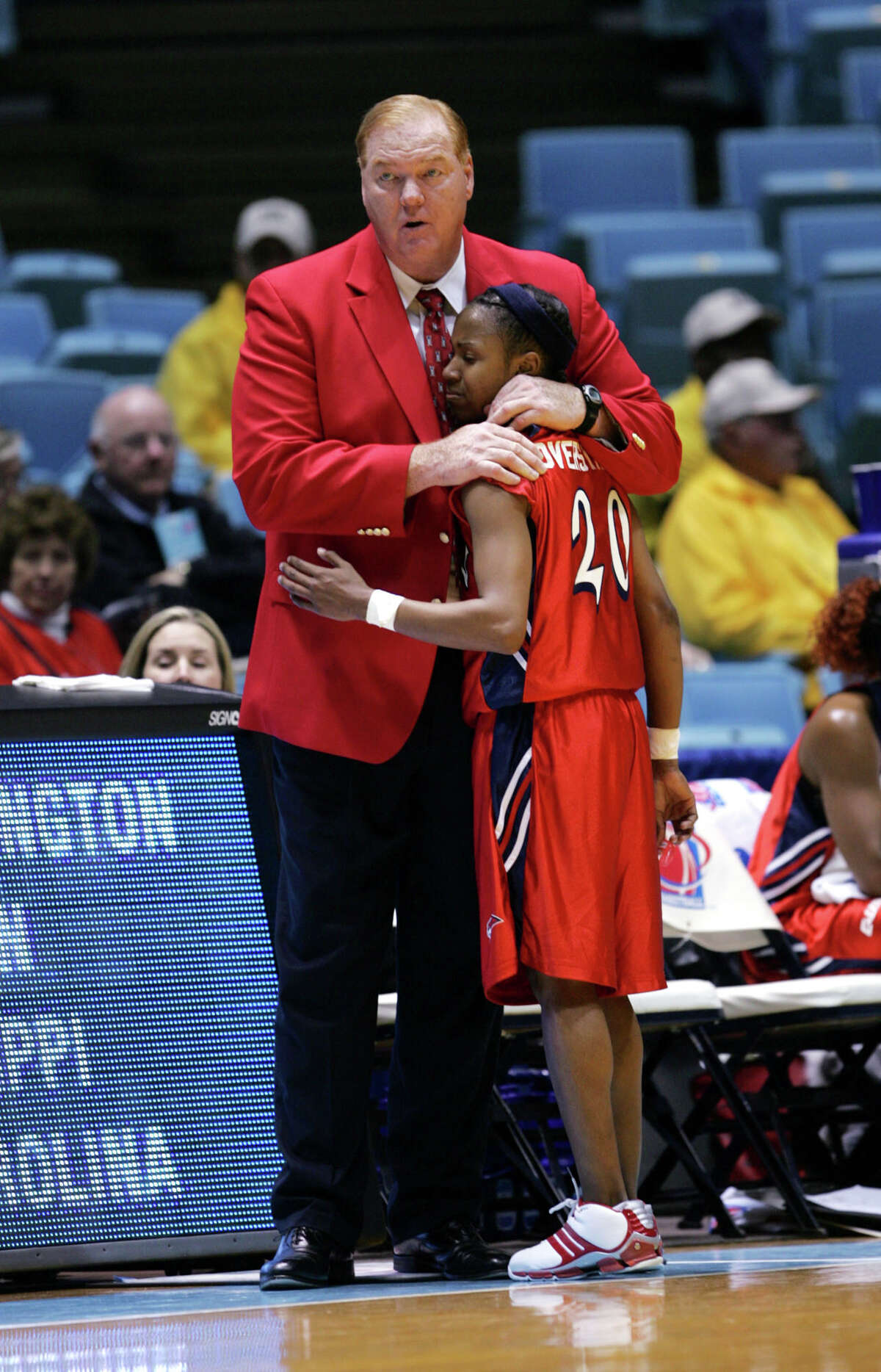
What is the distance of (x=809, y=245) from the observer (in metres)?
8.53

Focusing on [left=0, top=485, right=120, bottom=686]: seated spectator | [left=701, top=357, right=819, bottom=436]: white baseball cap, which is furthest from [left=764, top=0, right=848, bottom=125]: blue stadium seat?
[left=0, top=485, right=120, bottom=686]: seated spectator

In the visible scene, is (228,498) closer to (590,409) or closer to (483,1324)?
(590,409)

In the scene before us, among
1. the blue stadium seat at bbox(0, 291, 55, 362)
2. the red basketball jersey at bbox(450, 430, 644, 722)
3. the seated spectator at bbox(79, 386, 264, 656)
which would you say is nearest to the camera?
the red basketball jersey at bbox(450, 430, 644, 722)

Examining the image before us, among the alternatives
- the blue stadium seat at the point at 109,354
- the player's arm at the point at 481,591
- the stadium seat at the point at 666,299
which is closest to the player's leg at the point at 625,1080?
the player's arm at the point at 481,591

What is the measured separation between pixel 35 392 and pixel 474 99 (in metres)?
4.90

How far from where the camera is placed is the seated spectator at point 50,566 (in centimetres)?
525

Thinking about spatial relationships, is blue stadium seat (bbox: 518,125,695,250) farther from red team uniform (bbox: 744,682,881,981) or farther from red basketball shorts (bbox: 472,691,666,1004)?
red basketball shorts (bbox: 472,691,666,1004)

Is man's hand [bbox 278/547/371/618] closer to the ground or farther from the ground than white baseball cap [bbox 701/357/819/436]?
closer to the ground

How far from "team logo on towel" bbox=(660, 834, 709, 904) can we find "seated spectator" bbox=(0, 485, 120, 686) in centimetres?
174

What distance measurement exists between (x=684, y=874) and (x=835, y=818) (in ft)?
1.06

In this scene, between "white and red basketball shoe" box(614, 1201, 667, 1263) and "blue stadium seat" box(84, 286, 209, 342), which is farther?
"blue stadium seat" box(84, 286, 209, 342)

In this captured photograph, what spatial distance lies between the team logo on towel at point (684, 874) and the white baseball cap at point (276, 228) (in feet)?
13.2

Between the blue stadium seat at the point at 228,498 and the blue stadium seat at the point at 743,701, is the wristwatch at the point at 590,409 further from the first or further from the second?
the blue stadium seat at the point at 228,498

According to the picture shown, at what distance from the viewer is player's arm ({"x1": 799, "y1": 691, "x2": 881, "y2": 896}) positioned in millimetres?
3979
